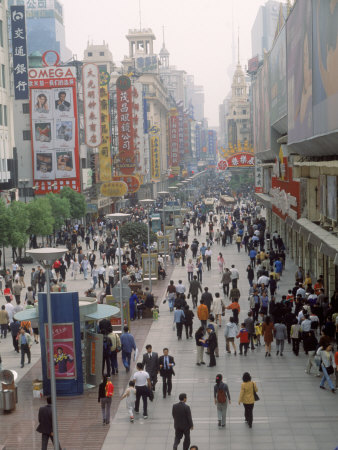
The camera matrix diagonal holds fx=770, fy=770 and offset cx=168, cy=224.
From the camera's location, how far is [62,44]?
6870 inches

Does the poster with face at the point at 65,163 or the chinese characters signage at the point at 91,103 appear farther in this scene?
the chinese characters signage at the point at 91,103

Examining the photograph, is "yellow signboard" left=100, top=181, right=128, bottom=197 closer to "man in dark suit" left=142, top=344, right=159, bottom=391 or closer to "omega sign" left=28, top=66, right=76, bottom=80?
"omega sign" left=28, top=66, right=76, bottom=80

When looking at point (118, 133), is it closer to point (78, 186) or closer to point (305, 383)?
point (78, 186)

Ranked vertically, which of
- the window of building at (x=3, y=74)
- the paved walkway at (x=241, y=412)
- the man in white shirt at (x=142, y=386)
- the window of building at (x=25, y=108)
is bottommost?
the paved walkway at (x=241, y=412)

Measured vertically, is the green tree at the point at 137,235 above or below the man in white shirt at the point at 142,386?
above

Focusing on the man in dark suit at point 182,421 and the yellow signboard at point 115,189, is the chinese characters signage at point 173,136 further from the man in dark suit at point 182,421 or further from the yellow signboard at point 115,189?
the man in dark suit at point 182,421

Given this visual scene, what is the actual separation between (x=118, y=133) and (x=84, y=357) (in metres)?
65.1

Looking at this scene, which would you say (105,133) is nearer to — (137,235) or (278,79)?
(137,235)

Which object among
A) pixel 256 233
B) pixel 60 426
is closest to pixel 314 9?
pixel 60 426

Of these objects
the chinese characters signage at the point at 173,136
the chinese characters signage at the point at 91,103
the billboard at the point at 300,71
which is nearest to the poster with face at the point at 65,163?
the chinese characters signage at the point at 91,103

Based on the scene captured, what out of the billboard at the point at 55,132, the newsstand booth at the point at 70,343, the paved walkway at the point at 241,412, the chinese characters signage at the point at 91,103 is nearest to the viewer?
the paved walkway at the point at 241,412

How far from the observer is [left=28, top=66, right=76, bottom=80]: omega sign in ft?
214

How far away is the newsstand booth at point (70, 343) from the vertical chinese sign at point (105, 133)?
57.2 m

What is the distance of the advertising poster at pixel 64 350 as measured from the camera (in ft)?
56.2
